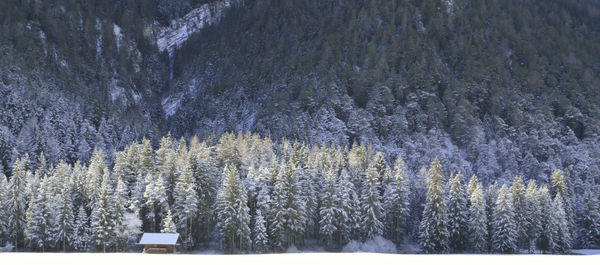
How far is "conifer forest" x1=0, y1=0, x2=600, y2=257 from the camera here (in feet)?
264

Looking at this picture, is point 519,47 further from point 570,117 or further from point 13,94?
point 13,94

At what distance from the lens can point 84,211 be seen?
7738 centimetres

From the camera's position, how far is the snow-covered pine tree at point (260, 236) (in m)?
79.1

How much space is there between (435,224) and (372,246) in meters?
9.53

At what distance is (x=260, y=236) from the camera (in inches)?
3113

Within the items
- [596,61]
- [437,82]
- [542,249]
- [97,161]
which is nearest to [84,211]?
[97,161]

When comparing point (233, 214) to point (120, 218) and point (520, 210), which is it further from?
point (520, 210)

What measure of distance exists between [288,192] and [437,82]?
4248 inches

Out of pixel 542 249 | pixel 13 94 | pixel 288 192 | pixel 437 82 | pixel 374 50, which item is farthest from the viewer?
pixel 374 50

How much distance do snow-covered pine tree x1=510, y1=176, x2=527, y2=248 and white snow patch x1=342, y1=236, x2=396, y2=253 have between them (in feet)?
61.6

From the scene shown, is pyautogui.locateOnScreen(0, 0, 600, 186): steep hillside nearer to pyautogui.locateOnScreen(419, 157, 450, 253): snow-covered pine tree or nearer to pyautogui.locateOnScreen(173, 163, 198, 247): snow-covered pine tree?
pyautogui.locateOnScreen(419, 157, 450, 253): snow-covered pine tree

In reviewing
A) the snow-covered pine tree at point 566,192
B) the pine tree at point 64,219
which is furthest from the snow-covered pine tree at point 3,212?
the snow-covered pine tree at point 566,192

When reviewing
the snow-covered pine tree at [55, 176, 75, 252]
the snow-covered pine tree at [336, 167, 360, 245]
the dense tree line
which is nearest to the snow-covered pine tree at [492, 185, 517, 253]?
the dense tree line
